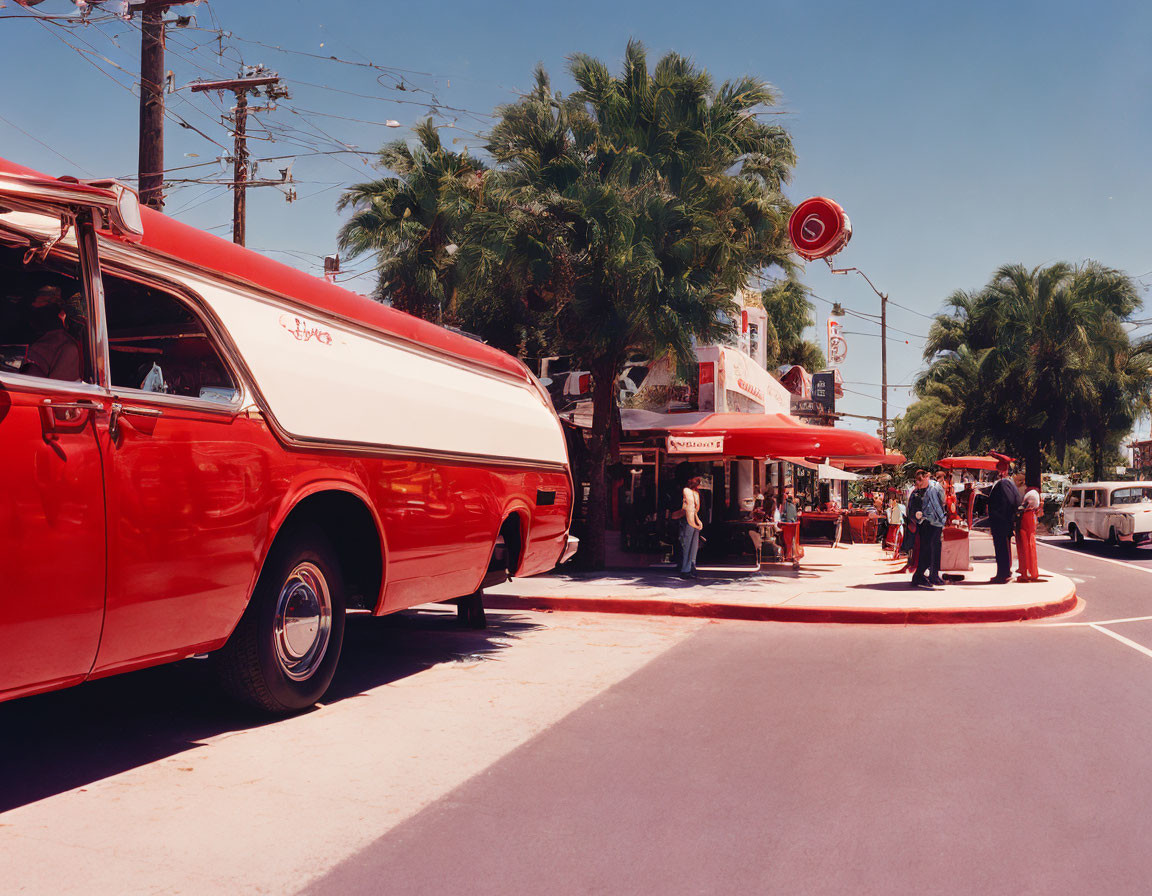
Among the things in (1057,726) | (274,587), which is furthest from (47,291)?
(1057,726)

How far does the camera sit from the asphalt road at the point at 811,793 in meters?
3.80

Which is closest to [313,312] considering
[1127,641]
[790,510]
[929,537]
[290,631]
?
[290,631]

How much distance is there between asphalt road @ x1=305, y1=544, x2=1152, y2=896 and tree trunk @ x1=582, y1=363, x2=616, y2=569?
878 cm

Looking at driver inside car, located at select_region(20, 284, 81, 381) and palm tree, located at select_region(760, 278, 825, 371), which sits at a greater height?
Result: palm tree, located at select_region(760, 278, 825, 371)

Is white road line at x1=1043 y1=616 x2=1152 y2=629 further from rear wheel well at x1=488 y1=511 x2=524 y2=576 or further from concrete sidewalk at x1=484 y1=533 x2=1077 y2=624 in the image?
rear wheel well at x1=488 y1=511 x2=524 y2=576

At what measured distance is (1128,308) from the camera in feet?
136

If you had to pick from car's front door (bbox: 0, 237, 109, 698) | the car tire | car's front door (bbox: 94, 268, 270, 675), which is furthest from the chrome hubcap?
car's front door (bbox: 0, 237, 109, 698)

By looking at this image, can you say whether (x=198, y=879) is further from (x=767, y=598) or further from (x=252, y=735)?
(x=767, y=598)

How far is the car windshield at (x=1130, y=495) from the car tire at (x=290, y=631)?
1063 inches

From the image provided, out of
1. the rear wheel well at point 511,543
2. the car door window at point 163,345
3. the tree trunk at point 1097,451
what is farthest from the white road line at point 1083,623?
the tree trunk at point 1097,451

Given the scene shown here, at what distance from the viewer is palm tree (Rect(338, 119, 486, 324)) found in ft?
80.4

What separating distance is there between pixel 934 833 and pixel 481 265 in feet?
43.7

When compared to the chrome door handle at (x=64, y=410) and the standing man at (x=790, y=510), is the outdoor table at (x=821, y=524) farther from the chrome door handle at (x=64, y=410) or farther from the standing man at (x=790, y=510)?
the chrome door handle at (x=64, y=410)

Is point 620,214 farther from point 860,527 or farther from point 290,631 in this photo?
point 860,527
